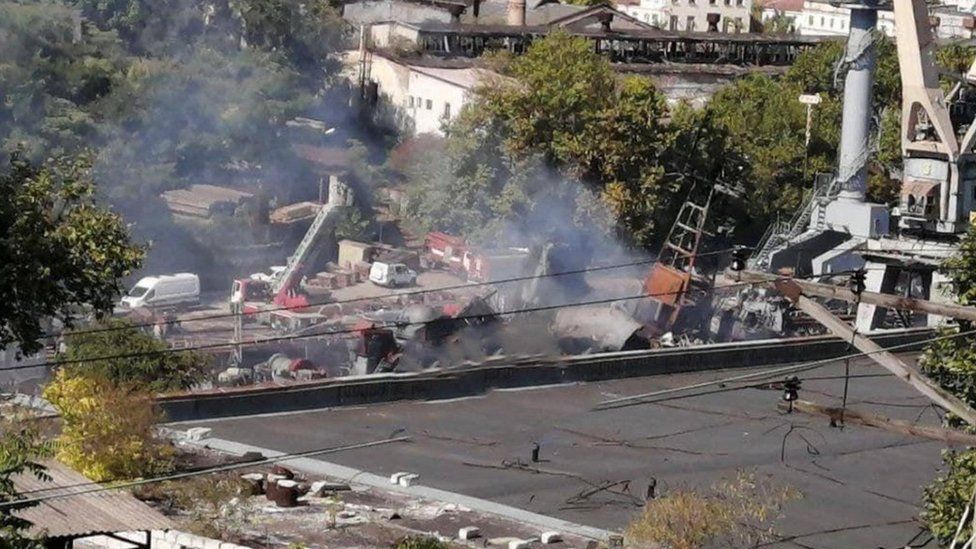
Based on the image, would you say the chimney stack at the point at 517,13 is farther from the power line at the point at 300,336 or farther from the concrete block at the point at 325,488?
the concrete block at the point at 325,488

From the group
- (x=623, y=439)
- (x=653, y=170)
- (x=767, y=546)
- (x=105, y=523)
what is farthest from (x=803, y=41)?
(x=105, y=523)

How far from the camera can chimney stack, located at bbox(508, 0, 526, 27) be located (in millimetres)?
58469

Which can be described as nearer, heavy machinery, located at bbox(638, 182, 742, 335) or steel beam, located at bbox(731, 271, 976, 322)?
steel beam, located at bbox(731, 271, 976, 322)

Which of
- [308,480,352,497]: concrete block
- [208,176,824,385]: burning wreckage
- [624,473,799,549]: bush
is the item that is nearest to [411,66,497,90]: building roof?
[208,176,824,385]: burning wreckage

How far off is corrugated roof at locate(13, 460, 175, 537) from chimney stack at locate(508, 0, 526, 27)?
43.0 m

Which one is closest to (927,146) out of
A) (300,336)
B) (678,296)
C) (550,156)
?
(678,296)

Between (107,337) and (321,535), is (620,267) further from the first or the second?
(321,535)

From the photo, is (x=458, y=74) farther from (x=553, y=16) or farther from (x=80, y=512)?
(x=80, y=512)

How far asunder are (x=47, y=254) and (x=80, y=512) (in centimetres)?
250

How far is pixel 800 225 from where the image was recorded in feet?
143

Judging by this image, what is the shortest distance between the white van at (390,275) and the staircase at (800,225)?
6.84 metres

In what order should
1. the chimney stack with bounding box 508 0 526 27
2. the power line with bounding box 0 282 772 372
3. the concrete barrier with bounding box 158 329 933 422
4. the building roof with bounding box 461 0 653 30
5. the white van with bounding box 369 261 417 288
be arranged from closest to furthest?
the power line with bounding box 0 282 772 372 → the concrete barrier with bounding box 158 329 933 422 → the white van with bounding box 369 261 417 288 → the chimney stack with bounding box 508 0 526 27 → the building roof with bounding box 461 0 653 30

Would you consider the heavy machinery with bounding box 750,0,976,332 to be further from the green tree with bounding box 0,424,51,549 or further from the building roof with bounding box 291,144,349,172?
the green tree with bounding box 0,424,51,549

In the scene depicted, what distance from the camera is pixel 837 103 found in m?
51.4
